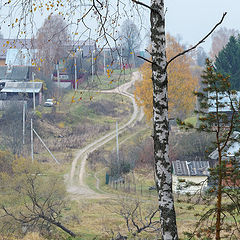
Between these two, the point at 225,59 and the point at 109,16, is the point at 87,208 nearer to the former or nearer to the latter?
the point at 109,16

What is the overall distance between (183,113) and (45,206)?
16.0 meters

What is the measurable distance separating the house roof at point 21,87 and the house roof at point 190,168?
45.3 feet

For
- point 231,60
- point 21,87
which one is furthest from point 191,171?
point 21,87

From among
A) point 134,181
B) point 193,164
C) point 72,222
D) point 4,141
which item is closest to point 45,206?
point 72,222

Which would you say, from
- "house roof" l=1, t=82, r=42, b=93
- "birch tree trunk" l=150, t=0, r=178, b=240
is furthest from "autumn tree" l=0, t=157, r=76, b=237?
"house roof" l=1, t=82, r=42, b=93

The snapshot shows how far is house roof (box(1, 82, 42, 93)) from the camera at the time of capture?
28469mm

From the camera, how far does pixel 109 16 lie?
353 cm

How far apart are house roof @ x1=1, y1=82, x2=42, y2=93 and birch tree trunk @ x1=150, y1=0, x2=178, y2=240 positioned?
2538 centimetres

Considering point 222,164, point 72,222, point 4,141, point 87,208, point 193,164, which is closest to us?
point 222,164

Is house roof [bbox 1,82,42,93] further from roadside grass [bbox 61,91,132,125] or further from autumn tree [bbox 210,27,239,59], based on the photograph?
autumn tree [bbox 210,27,239,59]

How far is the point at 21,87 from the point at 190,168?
16.2 meters

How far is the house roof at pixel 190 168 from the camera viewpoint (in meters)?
17.8

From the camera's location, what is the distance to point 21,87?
2925cm

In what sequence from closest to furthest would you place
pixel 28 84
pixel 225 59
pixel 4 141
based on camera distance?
pixel 4 141 < pixel 225 59 < pixel 28 84
